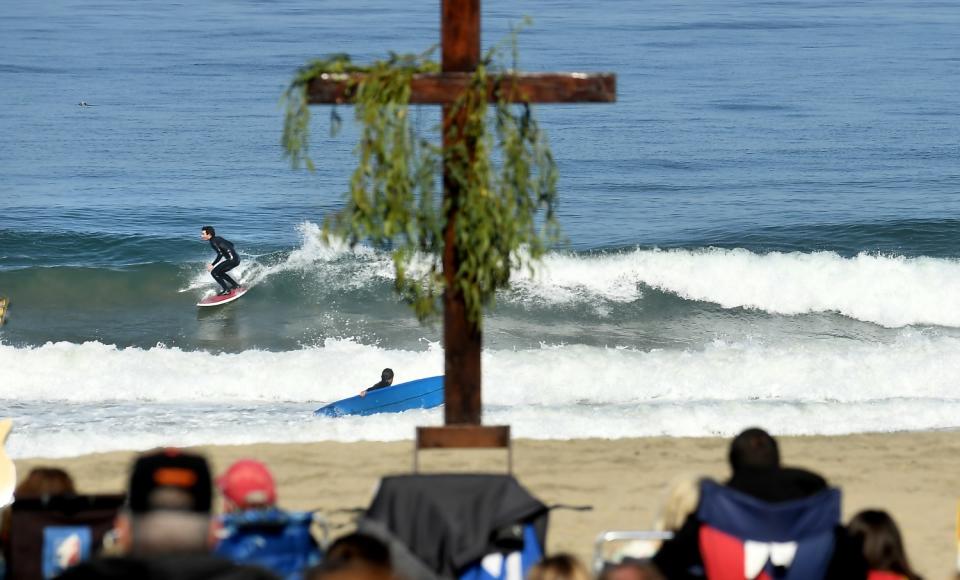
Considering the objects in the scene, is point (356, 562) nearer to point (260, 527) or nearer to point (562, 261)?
point (260, 527)

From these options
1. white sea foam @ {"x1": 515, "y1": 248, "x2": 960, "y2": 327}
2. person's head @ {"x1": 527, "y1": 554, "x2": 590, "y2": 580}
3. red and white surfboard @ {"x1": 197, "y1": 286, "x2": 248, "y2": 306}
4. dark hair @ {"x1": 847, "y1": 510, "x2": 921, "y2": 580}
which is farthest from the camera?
red and white surfboard @ {"x1": 197, "y1": 286, "x2": 248, "y2": 306}

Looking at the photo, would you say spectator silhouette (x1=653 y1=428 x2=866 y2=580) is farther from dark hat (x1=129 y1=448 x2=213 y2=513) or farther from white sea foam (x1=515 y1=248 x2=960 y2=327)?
white sea foam (x1=515 y1=248 x2=960 y2=327)

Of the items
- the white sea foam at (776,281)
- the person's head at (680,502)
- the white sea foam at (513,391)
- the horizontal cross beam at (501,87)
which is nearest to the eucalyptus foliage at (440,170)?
the horizontal cross beam at (501,87)

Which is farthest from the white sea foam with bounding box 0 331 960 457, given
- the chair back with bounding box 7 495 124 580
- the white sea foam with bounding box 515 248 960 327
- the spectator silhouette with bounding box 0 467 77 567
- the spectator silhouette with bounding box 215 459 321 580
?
the spectator silhouette with bounding box 215 459 321 580

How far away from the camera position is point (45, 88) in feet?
178

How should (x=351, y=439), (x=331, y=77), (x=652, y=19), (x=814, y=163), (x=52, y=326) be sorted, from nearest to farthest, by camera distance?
(x=331, y=77)
(x=351, y=439)
(x=52, y=326)
(x=814, y=163)
(x=652, y=19)

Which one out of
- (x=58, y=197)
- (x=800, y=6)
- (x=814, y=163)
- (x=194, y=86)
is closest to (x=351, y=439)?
(x=58, y=197)

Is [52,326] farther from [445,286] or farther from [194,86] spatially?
[194,86]

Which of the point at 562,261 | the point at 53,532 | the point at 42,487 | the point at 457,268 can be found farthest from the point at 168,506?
the point at 562,261

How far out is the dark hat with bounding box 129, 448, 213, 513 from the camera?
12.4ft

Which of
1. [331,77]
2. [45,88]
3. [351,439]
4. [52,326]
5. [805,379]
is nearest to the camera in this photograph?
[331,77]

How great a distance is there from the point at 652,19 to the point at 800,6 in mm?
16124

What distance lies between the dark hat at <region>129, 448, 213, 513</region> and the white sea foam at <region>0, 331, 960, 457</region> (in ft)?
26.3

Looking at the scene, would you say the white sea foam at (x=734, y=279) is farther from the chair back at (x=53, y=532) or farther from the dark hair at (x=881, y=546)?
the chair back at (x=53, y=532)
